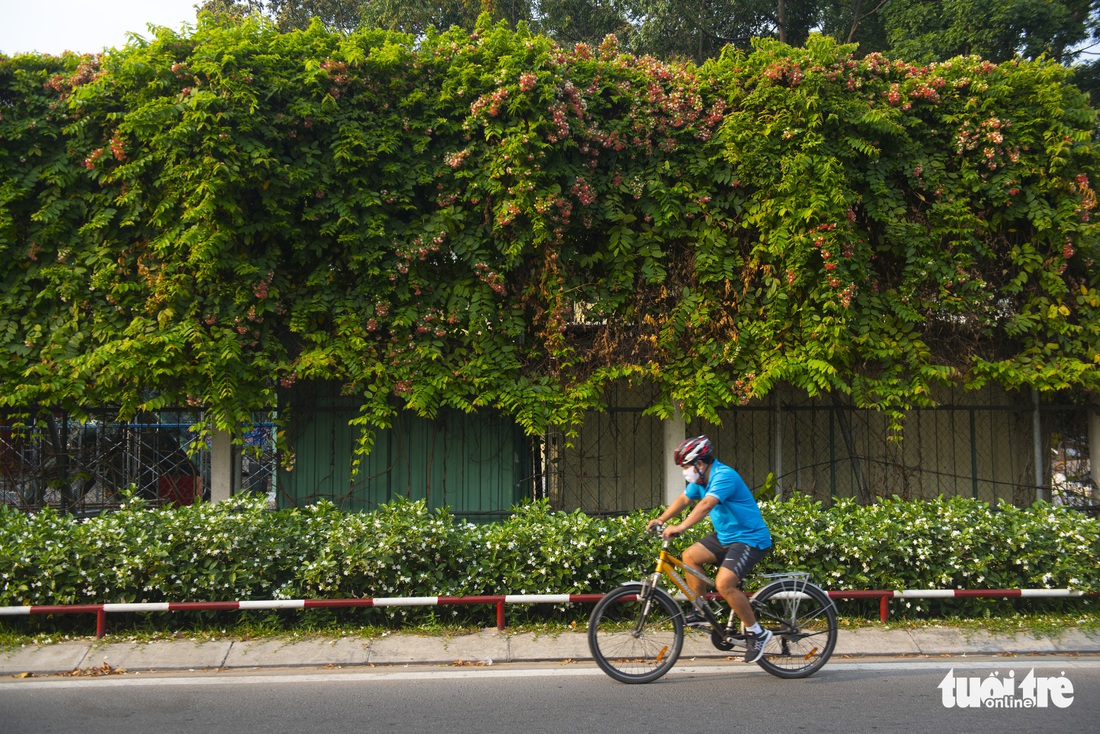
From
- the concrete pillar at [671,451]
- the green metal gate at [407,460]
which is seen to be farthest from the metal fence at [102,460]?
the concrete pillar at [671,451]

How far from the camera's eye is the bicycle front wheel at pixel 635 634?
5.62 metres

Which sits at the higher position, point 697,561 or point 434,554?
point 697,561

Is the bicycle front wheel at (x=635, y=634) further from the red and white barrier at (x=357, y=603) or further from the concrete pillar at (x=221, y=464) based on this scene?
the concrete pillar at (x=221, y=464)

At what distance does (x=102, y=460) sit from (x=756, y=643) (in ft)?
25.3

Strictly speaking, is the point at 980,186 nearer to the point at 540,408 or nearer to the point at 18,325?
the point at 540,408

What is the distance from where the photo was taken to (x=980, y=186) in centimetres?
922

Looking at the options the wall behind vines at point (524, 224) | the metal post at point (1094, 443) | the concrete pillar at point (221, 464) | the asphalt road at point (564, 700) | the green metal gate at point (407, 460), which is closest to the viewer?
the asphalt road at point (564, 700)

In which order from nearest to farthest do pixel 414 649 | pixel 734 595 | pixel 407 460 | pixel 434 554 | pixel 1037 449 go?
pixel 734 595 < pixel 414 649 < pixel 434 554 < pixel 407 460 < pixel 1037 449

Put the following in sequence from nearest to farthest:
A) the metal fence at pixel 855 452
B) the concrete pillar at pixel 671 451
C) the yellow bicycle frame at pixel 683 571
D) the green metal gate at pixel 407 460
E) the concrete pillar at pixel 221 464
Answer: the yellow bicycle frame at pixel 683 571
the concrete pillar at pixel 221 464
the green metal gate at pixel 407 460
the concrete pillar at pixel 671 451
the metal fence at pixel 855 452

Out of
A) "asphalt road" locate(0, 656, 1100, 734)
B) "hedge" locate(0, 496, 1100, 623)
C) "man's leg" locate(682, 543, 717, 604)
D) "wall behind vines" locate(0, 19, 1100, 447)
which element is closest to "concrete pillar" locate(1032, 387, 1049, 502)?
"wall behind vines" locate(0, 19, 1100, 447)

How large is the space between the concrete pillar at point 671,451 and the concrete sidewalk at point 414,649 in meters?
3.23

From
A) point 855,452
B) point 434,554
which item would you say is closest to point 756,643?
point 434,554

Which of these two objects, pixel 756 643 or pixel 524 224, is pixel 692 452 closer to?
pixel 756 643

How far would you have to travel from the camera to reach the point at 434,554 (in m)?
7.48
